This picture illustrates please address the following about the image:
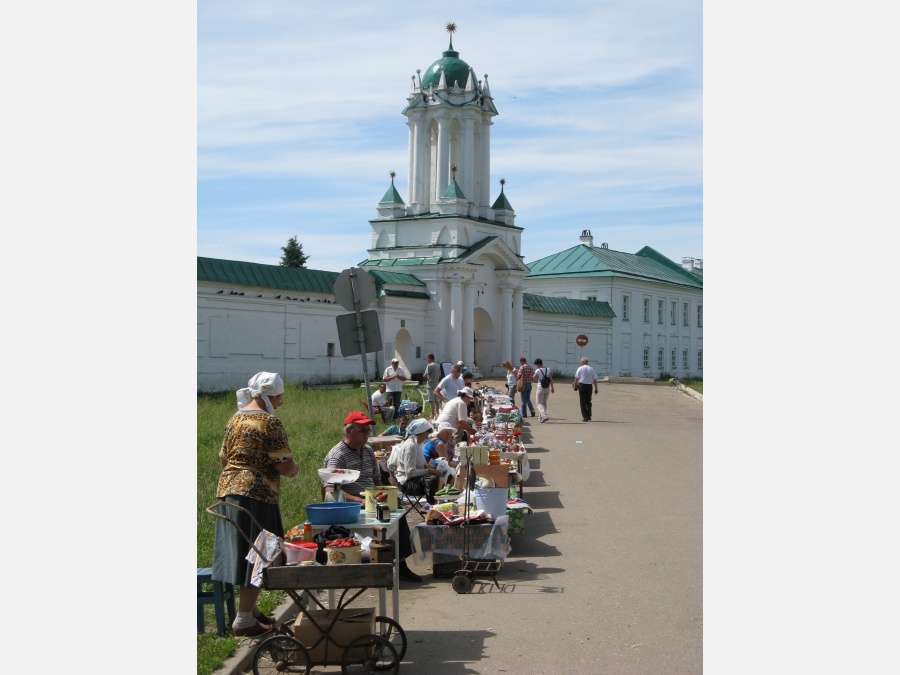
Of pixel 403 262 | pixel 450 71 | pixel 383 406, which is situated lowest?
pixel 383 406

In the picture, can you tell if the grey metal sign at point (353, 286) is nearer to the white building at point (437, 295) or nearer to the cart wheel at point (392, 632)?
the cart wheel at point (392, 632)

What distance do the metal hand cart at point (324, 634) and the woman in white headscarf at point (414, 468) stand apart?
15.9 ft

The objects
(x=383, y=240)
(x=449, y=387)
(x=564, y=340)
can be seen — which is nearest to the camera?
(x=449, y=387)

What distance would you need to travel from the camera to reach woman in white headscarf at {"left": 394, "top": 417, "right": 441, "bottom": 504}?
37.2 feet

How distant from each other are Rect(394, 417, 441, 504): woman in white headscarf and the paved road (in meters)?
1.17

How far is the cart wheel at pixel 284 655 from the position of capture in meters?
6.05

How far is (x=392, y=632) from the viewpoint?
6926mm

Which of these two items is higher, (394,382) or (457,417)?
(394,382)

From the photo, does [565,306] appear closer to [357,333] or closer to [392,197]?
[392,197]

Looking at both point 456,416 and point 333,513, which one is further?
point 456,416

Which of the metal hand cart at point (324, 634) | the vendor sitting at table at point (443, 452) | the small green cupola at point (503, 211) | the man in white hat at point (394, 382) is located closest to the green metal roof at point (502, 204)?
the small green cupola at point (503, 211)

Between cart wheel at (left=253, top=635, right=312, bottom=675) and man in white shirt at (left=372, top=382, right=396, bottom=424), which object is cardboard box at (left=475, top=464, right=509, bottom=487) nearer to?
cart wheel at (left=253, top=635, right=312, bottom=675)

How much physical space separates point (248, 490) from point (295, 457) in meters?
9.12

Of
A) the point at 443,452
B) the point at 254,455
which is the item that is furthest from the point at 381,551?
the point at 443,452
